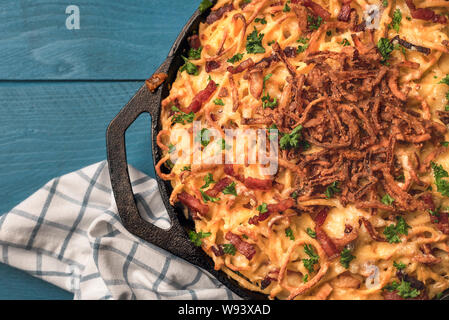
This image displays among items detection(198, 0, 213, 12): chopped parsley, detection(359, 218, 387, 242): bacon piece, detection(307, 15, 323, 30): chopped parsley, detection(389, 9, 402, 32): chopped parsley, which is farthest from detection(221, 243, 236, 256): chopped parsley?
detection(389, 9, 402, 32): chopped parsley

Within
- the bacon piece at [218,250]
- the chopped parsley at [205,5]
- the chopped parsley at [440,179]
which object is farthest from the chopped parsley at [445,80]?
the bacon piece at [218,250]

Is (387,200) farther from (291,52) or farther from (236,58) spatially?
(236,58)

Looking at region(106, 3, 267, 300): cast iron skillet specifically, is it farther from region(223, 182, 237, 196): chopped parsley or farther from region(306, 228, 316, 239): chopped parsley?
region(306, 228, 316, 239): chopped parsley

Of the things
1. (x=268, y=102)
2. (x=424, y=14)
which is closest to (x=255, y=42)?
(x=268, y=102)

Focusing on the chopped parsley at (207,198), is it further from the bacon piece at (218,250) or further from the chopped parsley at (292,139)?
the chopped parsley at (292,139)
